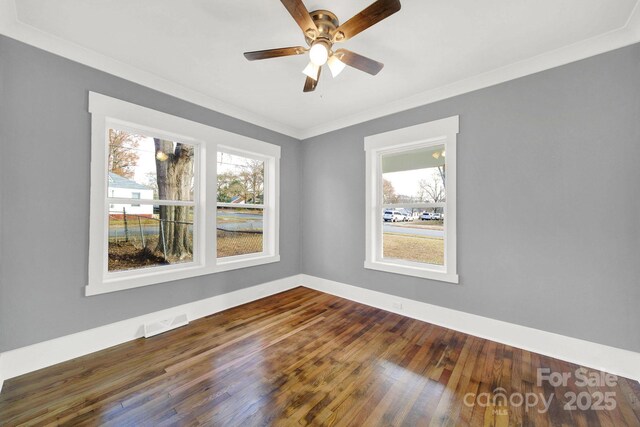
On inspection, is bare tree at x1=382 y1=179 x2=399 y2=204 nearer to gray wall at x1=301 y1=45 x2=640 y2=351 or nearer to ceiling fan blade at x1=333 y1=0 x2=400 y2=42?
gray wall at x1=301 y1=45 x2=640 y2=351

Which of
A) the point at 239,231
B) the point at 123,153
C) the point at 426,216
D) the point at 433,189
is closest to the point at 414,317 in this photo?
the point at 426,216

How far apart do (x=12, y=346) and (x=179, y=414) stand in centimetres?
154

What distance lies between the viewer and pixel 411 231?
325 centimetres

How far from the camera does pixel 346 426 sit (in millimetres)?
1493

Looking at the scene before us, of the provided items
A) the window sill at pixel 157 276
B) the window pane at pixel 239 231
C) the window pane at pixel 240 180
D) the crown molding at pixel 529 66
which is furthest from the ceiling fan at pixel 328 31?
the window sill at pixel 157 276

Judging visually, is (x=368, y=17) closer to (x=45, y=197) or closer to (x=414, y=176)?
(x=414, y=176)

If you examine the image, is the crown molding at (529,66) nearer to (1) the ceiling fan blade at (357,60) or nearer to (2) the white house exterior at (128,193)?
(1) the ceiling fan blade at (357,60)

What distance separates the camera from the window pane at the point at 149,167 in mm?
2555

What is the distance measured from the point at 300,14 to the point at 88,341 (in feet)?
10.4

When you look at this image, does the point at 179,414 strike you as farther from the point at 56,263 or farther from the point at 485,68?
the point at 485,68

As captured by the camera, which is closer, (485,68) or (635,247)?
(635,247)

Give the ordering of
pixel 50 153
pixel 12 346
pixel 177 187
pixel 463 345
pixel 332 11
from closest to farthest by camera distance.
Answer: pixel 332 11, pixel 12 346, pixel 50 153, pixel 463 345, pixel 177 187

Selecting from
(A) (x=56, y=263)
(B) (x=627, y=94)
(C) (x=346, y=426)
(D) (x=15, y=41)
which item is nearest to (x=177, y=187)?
(A) (x=56, y=263)

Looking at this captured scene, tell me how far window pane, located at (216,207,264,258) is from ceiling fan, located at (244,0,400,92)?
2160 mm
